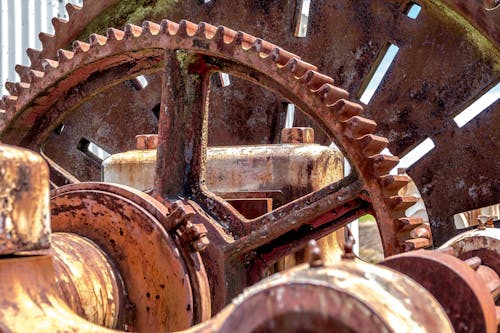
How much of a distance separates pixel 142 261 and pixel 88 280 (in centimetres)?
25

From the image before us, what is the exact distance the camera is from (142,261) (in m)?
2.29

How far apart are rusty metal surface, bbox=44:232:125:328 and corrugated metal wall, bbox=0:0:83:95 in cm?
410

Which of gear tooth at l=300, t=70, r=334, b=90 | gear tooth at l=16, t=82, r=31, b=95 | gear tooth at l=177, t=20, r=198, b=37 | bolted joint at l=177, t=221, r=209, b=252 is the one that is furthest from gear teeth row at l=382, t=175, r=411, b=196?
gear tooth at l=16, t=82, r=31, b=95

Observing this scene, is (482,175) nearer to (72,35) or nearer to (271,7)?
(271,7)

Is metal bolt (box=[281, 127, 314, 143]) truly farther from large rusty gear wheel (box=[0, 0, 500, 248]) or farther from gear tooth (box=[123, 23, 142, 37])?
gear tooth (box=[123, 23, 142, 37])

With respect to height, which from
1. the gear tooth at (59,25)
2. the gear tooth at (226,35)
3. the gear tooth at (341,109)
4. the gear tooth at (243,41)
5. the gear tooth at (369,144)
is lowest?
the gear tooth at (369,144)

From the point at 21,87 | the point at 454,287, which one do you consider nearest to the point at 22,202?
the point at 454,287

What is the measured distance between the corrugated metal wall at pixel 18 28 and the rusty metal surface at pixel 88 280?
410cm

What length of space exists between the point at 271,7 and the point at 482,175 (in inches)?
58.0

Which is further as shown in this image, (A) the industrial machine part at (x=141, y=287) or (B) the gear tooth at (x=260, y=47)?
(B) the gear tooth at (x=260, y=47)

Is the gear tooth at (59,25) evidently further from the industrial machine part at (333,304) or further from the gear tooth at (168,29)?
the industrial machine part at (333,304)

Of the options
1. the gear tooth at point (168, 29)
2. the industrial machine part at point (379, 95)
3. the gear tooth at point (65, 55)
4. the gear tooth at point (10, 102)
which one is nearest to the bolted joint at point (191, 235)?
the industrial machine part at point (379, 95)

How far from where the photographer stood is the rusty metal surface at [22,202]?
141 centimetres

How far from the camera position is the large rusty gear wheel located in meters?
3.69
